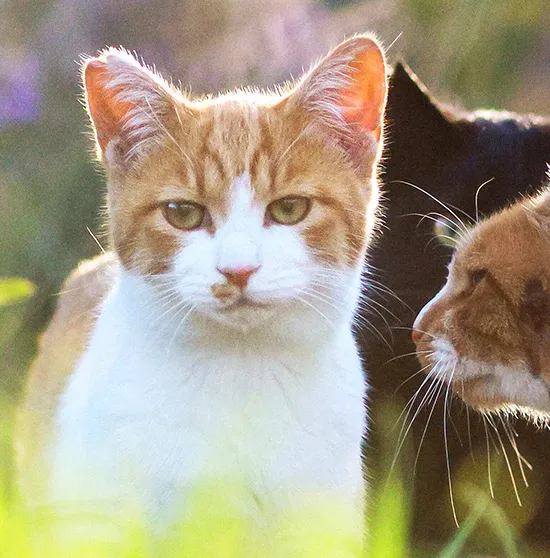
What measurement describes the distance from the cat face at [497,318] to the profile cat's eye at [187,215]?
14.4 inches

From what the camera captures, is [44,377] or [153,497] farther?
[44,377]

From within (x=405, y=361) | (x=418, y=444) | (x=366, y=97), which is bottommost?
(x=418, y=444)

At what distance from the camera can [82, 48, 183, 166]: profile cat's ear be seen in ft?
4.07

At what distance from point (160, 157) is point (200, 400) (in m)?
0.37

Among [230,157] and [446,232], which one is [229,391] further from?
[446,232]

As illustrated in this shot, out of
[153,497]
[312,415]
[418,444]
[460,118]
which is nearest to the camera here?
[153,497]

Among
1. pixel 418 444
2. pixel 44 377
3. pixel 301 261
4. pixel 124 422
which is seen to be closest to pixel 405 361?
pixel 418 444

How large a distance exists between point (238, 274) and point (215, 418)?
22cm

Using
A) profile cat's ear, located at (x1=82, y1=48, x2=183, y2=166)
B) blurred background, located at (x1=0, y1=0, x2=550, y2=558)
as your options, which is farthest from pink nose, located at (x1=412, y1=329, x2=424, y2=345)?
blurred background, located at (x1=0, y1=0, x2=550, y2=558)

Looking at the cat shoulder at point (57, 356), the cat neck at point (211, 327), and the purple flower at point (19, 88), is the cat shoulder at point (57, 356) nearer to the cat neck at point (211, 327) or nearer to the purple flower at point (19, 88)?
the cat neck at point (211, 327)

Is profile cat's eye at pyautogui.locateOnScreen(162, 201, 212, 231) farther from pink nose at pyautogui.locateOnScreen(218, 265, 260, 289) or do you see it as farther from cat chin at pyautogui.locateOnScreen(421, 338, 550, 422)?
cat chin at pyautogui.locateOnScreen(421, 338, 550, 422)

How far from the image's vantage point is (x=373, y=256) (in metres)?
1.59

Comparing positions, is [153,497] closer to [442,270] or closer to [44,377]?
[44,377]

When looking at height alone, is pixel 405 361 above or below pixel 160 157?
below
